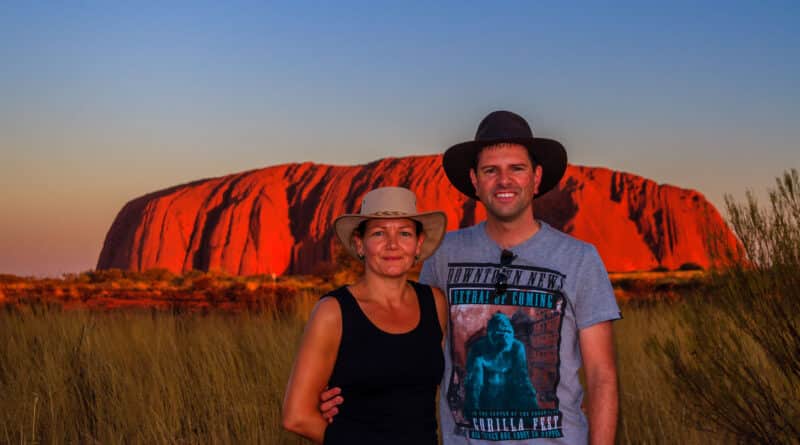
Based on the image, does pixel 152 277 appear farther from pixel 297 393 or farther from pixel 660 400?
pixel 297 393

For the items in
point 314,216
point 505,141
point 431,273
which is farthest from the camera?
point 314,216

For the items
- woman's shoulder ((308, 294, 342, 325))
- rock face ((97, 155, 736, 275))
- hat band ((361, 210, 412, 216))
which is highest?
rock face ((97, 155, 736, 275))

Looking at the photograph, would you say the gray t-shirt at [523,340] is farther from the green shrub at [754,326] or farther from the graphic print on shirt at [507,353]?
the green shrub at [754,326]

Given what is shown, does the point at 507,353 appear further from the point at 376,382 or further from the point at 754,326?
the point at 754,326

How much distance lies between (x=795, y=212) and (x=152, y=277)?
36.5 metres

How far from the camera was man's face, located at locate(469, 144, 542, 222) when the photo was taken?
2785 millimetres

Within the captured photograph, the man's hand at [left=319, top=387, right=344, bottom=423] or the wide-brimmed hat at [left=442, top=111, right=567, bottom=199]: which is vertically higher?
the wide-brimmed hat at [left=442, top=111, right=567, bottom=199]

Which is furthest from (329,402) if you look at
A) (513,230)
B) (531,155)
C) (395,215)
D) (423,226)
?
(531,155)

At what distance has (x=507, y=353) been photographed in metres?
2.66

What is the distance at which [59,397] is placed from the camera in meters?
5.89

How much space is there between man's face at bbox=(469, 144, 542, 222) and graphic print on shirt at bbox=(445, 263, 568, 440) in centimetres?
23

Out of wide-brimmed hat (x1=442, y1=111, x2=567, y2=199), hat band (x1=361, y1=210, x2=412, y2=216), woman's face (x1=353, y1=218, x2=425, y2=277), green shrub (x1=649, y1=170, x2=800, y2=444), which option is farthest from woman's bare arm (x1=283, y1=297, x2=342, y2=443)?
green shrub (x1=649, y1=170, x2=800, y2=444)

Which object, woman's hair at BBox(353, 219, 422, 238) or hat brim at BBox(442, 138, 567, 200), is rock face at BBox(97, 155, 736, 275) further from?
woman's hair at BBox(353, 219, 422, 238)

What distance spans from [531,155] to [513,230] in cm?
44
